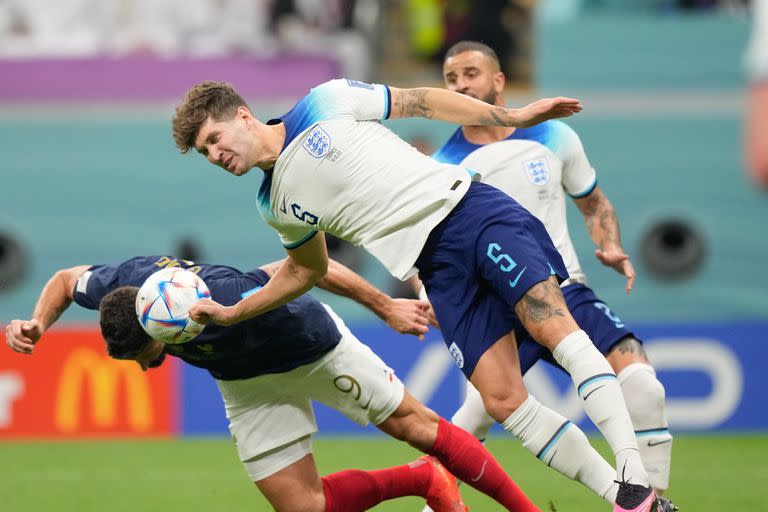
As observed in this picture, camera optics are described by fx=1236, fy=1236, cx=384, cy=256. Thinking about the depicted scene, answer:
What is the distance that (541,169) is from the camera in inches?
240

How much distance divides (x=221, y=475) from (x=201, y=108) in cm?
436

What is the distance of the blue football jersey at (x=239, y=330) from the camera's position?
5.46 meters

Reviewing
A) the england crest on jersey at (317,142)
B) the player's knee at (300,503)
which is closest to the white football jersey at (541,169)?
the england crest on jersey at (317,142)

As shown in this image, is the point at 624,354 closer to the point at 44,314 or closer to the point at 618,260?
the point at 618,260

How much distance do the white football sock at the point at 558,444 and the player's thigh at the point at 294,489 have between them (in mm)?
1055

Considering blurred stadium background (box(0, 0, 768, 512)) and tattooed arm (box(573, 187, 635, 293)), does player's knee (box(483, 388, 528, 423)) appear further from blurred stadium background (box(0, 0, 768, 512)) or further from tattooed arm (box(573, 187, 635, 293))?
blurred stadium background (box(0, 0, 768, 512))

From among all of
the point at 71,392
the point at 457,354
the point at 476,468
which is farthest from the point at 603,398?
the point at 71,392

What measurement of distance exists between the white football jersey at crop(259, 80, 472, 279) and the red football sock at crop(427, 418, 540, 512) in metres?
0.91

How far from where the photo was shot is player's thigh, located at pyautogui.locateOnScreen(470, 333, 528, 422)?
505cm

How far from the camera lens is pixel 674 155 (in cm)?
1417

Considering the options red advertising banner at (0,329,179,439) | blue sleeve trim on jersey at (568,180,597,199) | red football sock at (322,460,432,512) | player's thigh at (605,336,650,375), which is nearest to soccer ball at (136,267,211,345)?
red football sock at (322,460,432,512)

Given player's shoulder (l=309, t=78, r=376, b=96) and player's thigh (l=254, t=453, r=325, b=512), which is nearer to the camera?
player's shoulder (l=309, t=78, r=376, b=96)

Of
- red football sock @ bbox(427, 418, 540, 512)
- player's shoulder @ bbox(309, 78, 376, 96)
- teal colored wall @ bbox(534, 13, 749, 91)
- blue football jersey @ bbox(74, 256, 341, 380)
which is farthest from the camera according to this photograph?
teal colored wall @ bbox(534, 13, 749, 91)

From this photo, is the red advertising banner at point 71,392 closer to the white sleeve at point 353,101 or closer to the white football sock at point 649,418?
the white football sock at point 649,418
